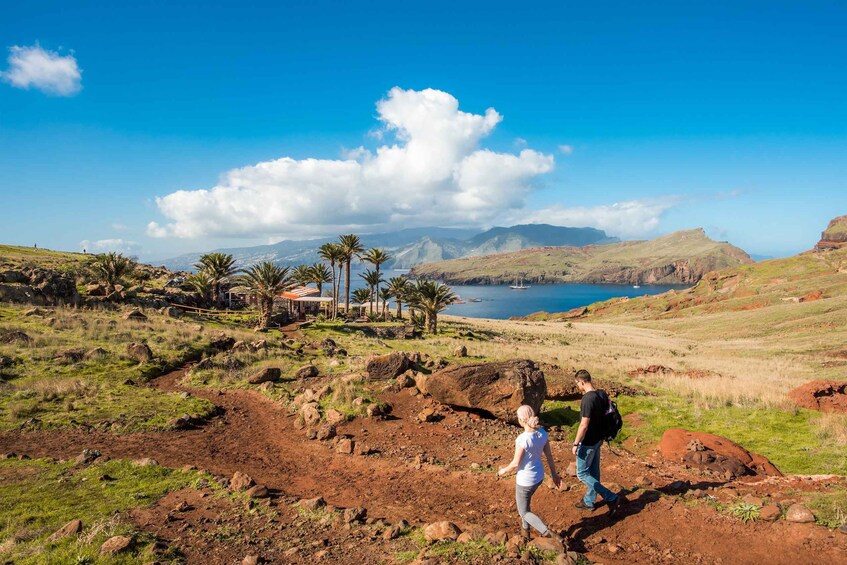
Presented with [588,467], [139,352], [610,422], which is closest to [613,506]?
[588,467]

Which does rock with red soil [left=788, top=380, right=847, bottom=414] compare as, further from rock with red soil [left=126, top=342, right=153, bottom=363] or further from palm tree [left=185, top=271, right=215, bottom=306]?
palm tree [left=185, top=271, right=215, bottom=306]

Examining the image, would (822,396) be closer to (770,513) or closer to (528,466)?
(770,513)

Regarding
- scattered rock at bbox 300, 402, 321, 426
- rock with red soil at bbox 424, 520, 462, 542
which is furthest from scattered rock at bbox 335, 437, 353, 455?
rock with red soil at bbox 424, 520, 462, 542

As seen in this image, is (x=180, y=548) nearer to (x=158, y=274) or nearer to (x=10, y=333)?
(x=10, y=333)

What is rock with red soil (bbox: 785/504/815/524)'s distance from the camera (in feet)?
22.4

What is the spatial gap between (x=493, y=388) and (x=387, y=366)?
5.48 m

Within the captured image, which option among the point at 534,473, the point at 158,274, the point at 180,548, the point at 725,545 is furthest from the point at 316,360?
the point at 158,274

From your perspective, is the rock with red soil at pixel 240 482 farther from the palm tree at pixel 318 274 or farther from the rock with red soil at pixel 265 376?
the palm tree at pixel 318 274

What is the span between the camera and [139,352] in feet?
71.5

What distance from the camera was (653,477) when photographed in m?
9.23

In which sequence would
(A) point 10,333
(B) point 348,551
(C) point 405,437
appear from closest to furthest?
(B) point 348,551 < (C) point 405,437 < (A) point 10,333

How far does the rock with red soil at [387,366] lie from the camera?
A: 17859 millimetres

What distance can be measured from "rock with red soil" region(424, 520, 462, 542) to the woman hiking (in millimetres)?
1119

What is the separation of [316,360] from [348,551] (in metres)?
17.4
